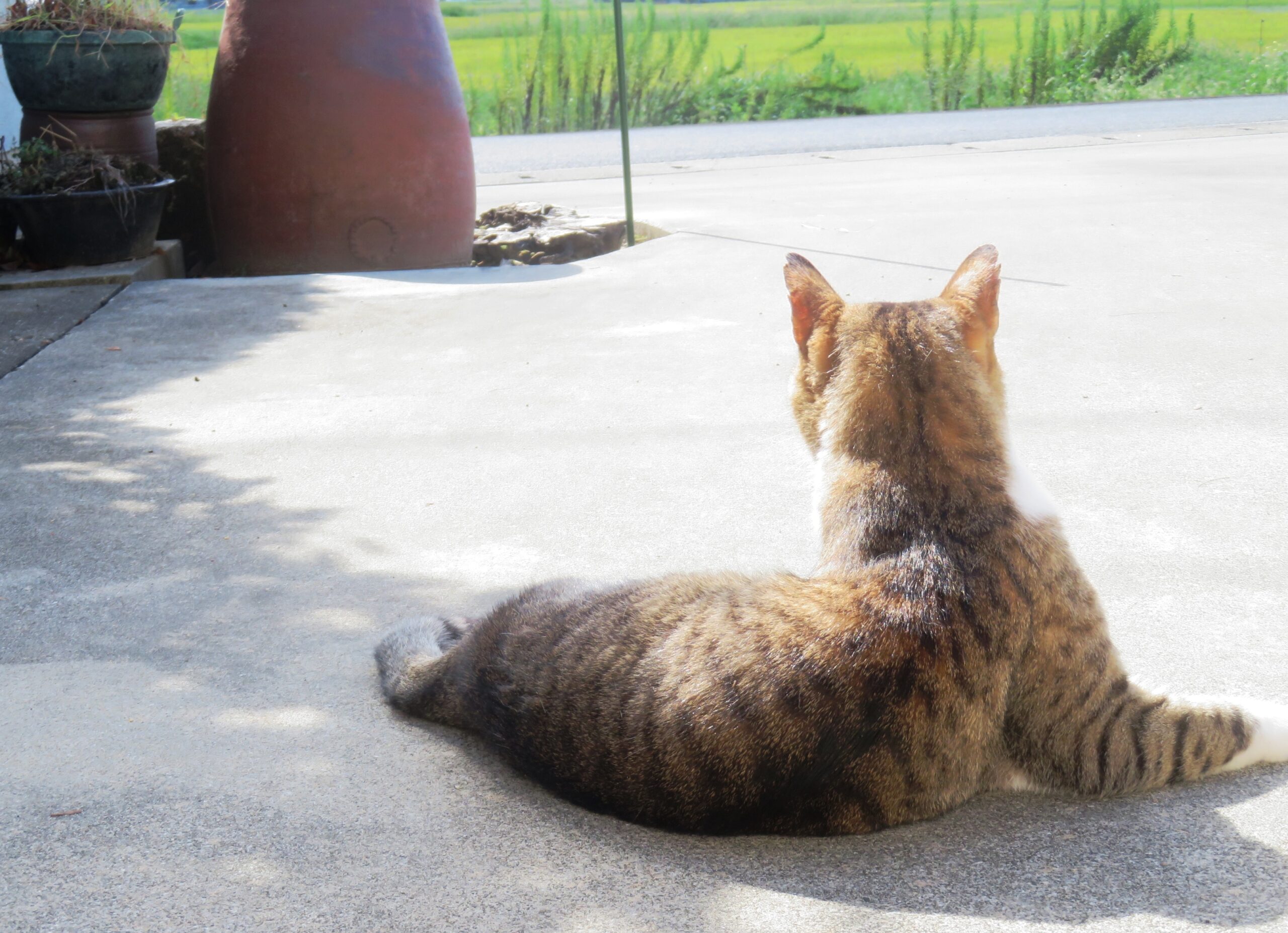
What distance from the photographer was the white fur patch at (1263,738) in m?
2.54

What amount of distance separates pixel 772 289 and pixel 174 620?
14.9ft

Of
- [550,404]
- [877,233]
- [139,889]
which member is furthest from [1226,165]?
[139,889]

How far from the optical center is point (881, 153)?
14.5m

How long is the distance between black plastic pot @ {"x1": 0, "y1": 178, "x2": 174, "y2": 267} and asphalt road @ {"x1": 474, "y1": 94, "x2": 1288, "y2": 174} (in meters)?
7.92

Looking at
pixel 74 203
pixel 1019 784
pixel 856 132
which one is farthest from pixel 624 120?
pixel 856 132

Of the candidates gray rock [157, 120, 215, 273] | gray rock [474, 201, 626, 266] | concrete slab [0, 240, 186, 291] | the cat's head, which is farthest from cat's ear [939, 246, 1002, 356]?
gray rock [157, 120, 215, 273]

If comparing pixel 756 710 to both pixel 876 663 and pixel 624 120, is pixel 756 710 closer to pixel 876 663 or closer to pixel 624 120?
pixel 876 663

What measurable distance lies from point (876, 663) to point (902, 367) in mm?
688

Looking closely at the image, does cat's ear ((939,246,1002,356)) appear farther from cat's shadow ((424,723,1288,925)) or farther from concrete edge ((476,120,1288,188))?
concrete edge ((476,120,1288,188))

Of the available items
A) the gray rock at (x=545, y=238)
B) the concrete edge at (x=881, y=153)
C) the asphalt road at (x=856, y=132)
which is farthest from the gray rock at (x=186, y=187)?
the asphalt road at (x=856, y=132)

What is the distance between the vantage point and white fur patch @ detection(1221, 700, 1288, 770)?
2.54m

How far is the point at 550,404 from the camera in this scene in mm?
5348

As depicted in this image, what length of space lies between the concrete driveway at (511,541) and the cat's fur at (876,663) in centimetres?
11

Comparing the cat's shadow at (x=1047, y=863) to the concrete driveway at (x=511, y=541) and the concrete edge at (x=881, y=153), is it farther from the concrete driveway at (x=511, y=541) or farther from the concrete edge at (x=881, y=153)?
the concrete edge at (x=881, y=153)
